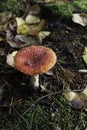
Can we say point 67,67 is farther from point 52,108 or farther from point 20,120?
point 20,120

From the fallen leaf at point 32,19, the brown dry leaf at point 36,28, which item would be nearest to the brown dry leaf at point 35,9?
the fallen leaf at point 32,19

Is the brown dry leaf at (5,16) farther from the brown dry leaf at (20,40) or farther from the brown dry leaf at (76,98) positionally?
the brown dry leaf at (76,98)

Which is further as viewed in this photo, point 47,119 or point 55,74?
point 55,74

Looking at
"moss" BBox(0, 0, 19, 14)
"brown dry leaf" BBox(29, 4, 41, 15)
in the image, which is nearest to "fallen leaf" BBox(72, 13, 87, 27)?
"brown dry leaf" BBox(29, 4, 41, 15)

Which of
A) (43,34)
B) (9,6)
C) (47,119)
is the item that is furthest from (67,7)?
(47,119)

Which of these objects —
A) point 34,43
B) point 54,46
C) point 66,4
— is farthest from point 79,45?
point 66,4

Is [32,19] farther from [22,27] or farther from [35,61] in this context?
[35,61]

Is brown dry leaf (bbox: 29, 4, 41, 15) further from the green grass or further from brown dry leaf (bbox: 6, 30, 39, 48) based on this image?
the green grass
